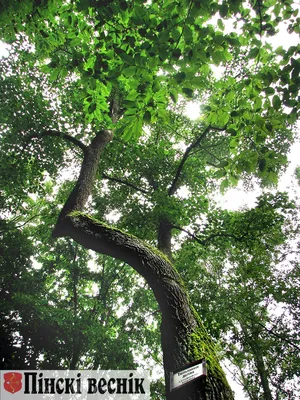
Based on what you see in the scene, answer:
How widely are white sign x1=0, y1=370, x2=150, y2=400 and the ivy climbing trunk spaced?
12443 millimetres

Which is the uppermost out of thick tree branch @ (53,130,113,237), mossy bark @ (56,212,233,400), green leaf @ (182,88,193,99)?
thick tree branch @ (53,130,113,237)

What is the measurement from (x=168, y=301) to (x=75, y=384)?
16528 mm

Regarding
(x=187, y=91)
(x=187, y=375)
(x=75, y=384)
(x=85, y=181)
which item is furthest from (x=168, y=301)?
(x=75, y=384)

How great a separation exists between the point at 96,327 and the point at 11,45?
44.1 feet

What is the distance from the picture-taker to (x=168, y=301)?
3.05m

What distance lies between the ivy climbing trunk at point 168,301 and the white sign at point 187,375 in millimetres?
47

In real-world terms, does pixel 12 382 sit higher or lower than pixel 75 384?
higher

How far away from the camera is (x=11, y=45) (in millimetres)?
9805

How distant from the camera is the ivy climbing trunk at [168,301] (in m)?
2.36

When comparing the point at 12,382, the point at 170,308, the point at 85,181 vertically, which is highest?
the point at 85,181

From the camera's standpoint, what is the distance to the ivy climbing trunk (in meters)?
2.36

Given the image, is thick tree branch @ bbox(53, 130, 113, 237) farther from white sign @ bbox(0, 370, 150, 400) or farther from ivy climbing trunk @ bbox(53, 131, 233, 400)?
white sign @ bbox(0, 370, 150, 400)

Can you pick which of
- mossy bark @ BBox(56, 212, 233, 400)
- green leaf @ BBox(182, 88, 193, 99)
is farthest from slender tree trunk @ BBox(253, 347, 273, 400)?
green leaf @ BBox(182, 88, 193, 99)

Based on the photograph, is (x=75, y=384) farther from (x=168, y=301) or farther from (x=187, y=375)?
(x=187, y=375)
